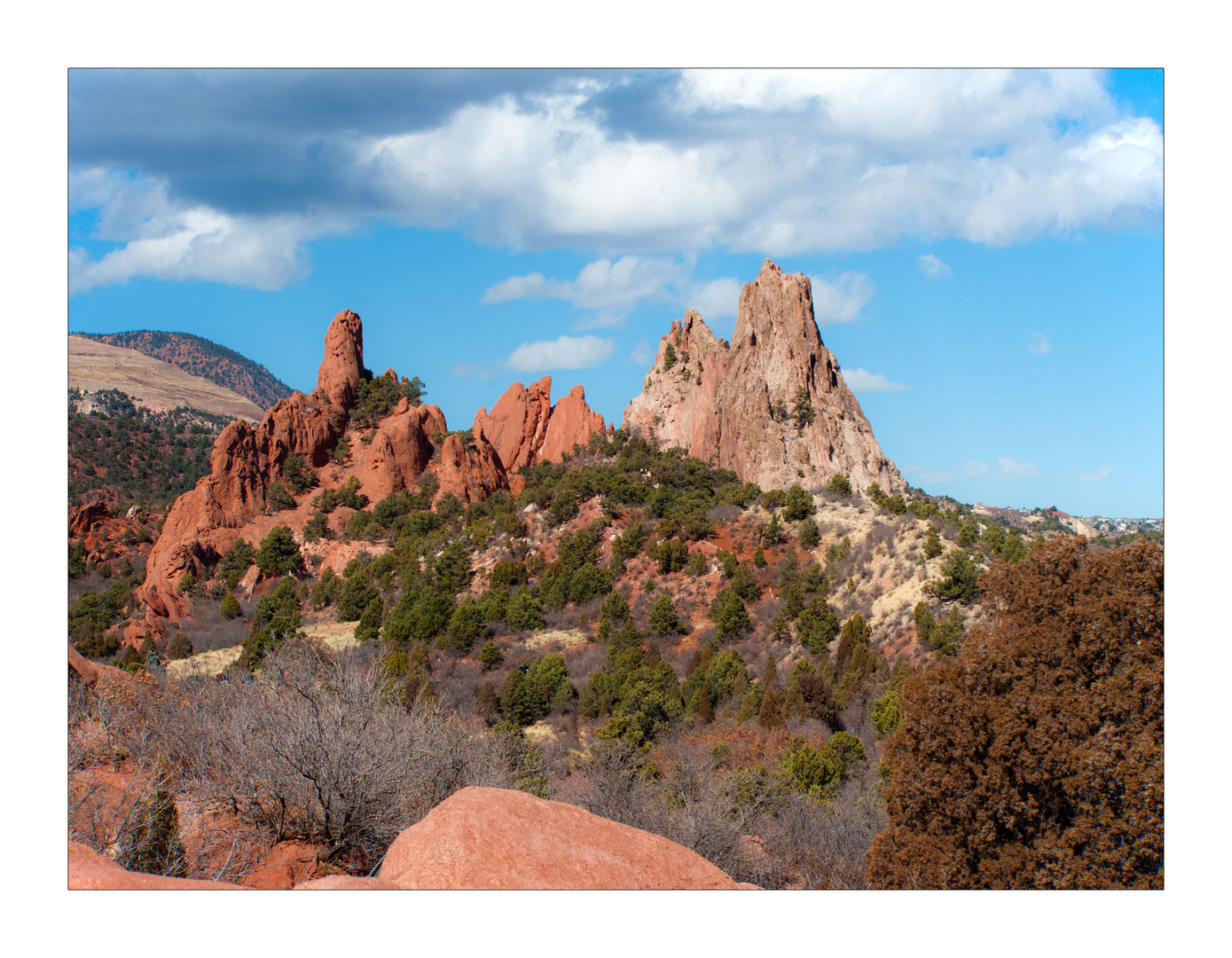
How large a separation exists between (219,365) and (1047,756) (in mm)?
96833

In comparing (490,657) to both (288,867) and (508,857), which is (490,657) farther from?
(508,857)

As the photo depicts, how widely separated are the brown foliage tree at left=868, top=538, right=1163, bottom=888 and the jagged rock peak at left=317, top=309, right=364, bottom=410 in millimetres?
54938

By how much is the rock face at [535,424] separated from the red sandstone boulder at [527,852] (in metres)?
59.8

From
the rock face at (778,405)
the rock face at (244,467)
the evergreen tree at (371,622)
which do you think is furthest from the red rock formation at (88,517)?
the rock face at (778,405)

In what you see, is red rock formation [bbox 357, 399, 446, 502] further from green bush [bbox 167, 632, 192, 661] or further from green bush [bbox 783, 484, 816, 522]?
green bush [bbox 783, 484, 816, 522]

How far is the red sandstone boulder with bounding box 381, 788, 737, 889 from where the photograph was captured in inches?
292

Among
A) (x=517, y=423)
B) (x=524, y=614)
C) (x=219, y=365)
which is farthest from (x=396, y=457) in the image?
(x=219, y=365)

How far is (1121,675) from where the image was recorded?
990 centimetres

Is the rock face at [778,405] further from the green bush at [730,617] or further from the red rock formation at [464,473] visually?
the green bush at [730,617]

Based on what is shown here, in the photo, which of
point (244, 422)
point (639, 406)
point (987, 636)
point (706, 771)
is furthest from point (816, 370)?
point (987, 636)

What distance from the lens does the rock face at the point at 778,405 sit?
5191cm

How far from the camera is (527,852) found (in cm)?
788

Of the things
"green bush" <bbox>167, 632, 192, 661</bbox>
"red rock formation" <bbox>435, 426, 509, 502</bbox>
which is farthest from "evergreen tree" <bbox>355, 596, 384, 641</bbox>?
"red rock formation" <bbox>435, 426, 509, 502</bbox>

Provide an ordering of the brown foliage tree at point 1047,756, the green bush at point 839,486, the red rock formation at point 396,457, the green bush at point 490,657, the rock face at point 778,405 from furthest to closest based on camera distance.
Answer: the red rock formation at point 396,457 < the rock face at point 778,405 < the green bush at point 839,486 < the green bush at point 490,657 < the brown foliage tree at point 1047,756
